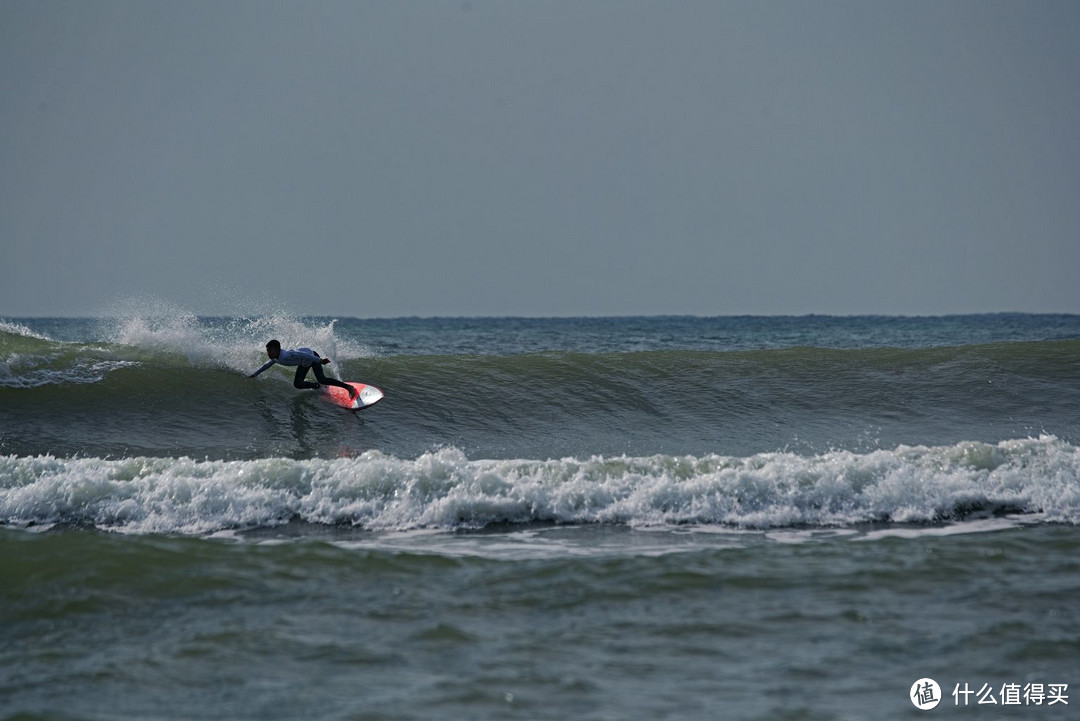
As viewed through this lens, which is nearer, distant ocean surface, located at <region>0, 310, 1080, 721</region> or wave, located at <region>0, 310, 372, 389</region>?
distant ocean surface, located at <region>0, 310, 1080, 721</region>

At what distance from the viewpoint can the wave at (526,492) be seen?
8.79 m

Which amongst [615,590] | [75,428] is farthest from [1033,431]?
[75,428]

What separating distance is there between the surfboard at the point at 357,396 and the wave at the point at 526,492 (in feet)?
13.7

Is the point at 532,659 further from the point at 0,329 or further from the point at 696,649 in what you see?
the point at 0,329

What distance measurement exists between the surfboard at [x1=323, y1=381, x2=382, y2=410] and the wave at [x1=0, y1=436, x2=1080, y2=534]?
4.18m

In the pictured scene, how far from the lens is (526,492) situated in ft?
29.9

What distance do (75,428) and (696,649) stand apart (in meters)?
10.2
